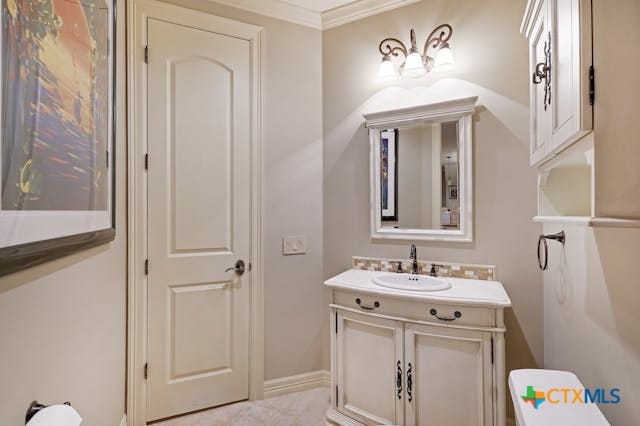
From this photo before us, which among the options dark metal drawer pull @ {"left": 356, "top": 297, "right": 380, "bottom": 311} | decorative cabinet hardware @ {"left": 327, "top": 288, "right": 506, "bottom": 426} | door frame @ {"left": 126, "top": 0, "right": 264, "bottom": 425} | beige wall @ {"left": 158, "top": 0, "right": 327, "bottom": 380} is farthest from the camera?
beige wall @ {"left": 158, "top": 0, "right": 327, "bottom": 380}

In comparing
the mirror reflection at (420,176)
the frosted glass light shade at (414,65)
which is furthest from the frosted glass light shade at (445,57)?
the mirror reflection at (420,176)

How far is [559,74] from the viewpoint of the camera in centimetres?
99

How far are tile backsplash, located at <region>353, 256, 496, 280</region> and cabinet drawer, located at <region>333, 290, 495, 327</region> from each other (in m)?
0.48

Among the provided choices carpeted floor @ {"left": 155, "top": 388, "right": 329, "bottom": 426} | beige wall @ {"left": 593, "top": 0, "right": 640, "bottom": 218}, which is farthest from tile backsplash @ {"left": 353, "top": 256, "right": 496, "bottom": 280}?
beige wall @ {"left": 593, "top": 0, "right": 640, "bottom": 218}

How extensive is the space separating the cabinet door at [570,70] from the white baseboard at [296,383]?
2.14 meters

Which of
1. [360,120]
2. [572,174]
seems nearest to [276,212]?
[360,120]

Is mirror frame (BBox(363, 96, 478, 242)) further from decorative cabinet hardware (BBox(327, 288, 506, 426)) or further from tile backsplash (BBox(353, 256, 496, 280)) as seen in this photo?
decorative cabinet hardware (BBox(327, 288, 506, 426))

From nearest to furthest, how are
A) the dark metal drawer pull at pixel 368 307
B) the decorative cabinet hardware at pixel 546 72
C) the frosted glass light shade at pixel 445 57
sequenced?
the decorative cabinet hardware at pixel 546 72 < the dark metal drawer pull at pixel 368 307 < the frosted glass light shade at pixel 445 57

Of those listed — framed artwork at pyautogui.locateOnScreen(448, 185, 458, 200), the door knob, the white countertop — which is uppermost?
framed artwork at pyautogui.locateOnScreen(448, 185, 458, 200)

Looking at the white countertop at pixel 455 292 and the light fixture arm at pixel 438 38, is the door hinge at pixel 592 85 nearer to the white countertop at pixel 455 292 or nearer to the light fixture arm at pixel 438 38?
the white countertop at pixel 455 292

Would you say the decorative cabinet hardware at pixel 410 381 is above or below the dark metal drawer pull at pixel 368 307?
below

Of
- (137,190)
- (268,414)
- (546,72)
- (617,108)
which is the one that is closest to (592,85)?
(617,108)

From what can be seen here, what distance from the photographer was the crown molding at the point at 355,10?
2.32 m

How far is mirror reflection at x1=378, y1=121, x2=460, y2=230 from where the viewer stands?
2146 mm
